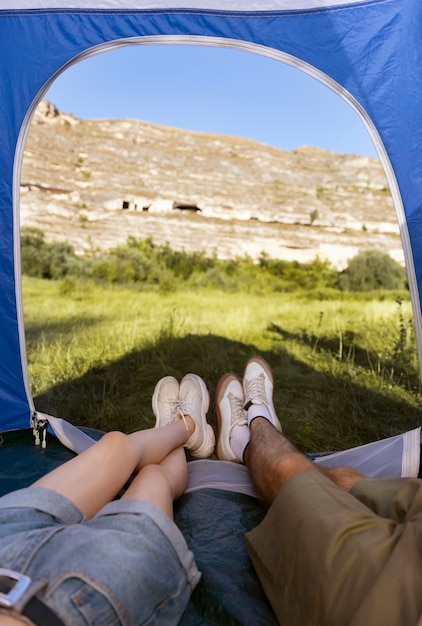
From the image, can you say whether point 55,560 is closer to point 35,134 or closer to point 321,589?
point 321,589

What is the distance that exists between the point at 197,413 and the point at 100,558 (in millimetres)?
1378

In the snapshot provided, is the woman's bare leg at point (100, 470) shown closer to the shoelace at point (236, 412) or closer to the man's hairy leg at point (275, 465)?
the man's hairy leg at point (275, 465)

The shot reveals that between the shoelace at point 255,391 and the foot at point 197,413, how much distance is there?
7.7 inches

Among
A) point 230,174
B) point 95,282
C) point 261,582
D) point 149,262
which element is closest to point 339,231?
point 230,174

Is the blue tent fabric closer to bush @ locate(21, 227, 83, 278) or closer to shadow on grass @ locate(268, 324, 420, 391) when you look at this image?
shadow on grass @ locate(268, 324, 420, 391)

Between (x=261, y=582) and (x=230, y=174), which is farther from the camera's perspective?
(x=230, y=174)

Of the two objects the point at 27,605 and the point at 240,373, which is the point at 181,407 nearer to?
the point at 240,373

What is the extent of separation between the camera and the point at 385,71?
7.04 ft

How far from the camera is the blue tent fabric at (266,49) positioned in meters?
2.13

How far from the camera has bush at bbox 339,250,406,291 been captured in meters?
10.9

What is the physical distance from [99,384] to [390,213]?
16171 mm

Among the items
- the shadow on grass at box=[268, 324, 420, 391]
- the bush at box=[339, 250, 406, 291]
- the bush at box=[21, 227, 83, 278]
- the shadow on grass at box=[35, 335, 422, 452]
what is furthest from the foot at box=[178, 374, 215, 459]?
the bush at box=[339, 250, 406, 291]

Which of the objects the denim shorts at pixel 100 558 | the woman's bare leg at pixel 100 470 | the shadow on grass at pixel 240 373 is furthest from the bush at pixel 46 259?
the denim shorts at pixel 100 558

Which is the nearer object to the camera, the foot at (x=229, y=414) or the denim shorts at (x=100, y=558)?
the denim shorts at (x=100, y=558)
